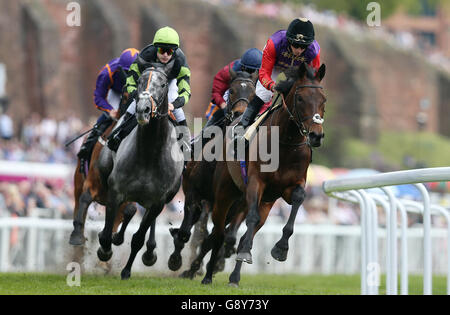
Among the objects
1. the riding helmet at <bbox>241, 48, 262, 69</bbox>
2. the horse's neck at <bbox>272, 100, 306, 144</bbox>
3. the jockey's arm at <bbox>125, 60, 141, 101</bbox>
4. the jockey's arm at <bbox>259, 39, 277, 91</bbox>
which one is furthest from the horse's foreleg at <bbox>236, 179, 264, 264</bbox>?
the riding helmet at <bbox>241, 48, 262, 69</bbox>

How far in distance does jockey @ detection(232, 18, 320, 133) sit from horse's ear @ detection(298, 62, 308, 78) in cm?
27

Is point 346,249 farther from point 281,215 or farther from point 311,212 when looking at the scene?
point 311,212

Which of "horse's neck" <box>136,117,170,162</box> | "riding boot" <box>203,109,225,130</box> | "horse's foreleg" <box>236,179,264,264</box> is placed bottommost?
"horse's foreleg" <box>236,179,264,264</box>

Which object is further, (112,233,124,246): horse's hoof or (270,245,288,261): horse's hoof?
(112,233,124,246): horse's hoof

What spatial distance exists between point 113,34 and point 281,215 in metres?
20.6

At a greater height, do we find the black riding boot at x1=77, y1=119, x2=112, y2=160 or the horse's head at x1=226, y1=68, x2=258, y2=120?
the horse's head at x1=226, y1=68, x2=258, y2=120

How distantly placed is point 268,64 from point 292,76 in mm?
635

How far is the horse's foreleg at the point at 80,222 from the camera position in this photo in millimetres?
10445

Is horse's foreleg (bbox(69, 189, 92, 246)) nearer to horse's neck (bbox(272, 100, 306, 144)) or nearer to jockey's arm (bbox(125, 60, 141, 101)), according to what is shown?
jockey's arm (bbox(125, 60, 141, 101))

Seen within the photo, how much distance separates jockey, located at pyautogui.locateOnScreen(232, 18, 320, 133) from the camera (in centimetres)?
898

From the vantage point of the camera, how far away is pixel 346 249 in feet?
64.5

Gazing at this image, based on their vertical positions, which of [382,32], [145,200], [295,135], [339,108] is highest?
[382,32]

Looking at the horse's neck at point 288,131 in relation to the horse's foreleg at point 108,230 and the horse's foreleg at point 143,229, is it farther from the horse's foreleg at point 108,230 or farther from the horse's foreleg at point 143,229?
A: the horse's foreleg at point 108,230
